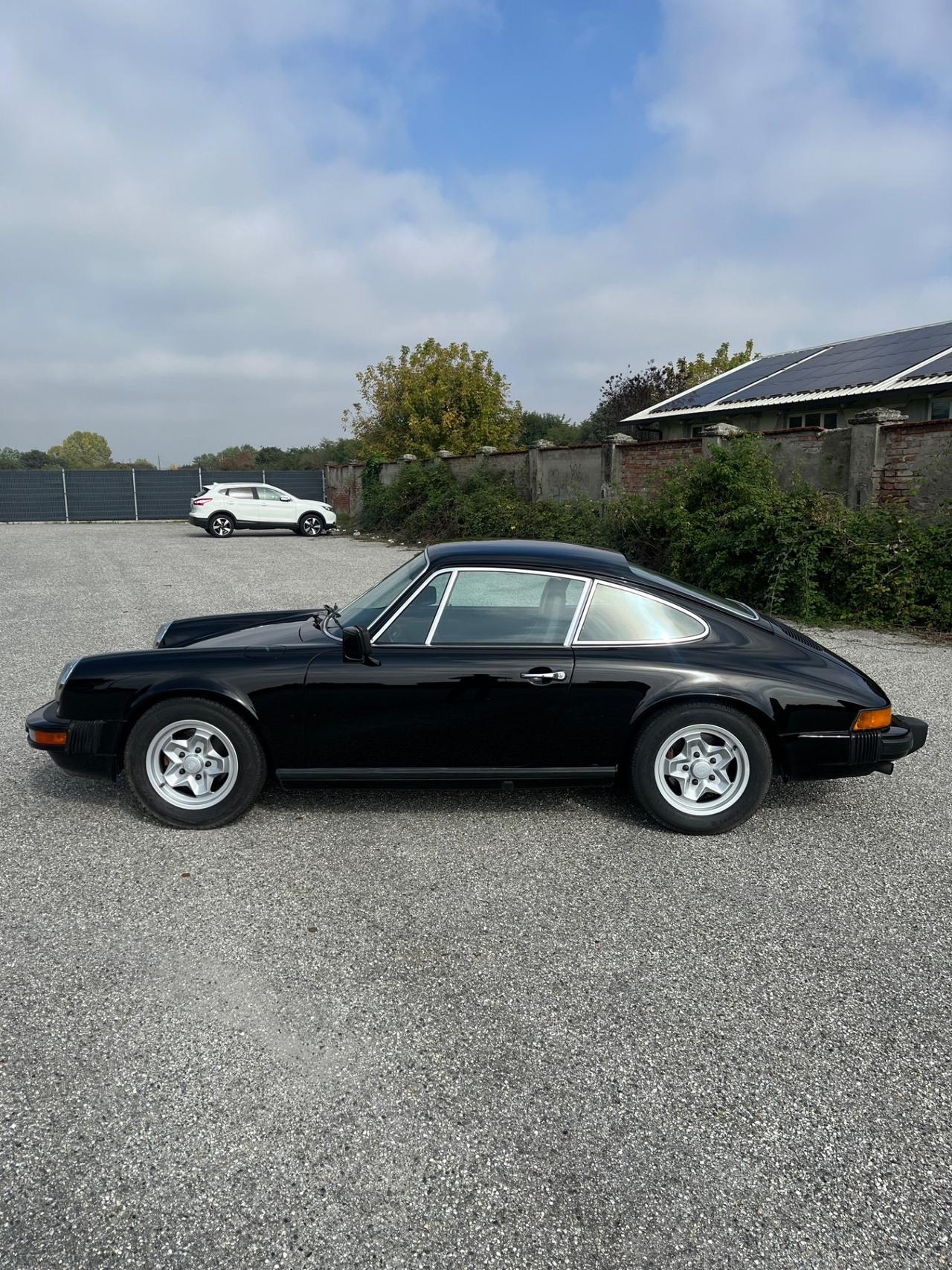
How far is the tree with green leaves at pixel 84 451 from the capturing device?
109406mm

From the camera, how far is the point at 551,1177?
207 centimetres

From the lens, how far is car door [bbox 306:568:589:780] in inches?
152

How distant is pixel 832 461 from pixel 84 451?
124m

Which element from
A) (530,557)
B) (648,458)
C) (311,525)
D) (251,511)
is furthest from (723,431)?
(251,511)

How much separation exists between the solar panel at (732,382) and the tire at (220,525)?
484 inches

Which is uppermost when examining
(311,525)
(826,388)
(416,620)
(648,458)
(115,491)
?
(826,388)

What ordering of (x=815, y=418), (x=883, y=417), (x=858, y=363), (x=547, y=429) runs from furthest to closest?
(x=547, y=429), (x=815, y=418), (x=858, y=363), (x=883, y=417)

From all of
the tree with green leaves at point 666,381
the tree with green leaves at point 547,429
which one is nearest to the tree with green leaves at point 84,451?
the tree with green leaves at point 547,429

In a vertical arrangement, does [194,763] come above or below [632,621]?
below

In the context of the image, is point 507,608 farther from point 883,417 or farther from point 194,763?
point 883,417

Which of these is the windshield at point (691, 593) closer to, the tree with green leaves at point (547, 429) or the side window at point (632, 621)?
the side window at point (632, 621)

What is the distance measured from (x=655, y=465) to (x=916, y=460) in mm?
4891

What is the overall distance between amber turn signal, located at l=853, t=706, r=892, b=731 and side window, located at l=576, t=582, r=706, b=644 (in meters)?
0.80

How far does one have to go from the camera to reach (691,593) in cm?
429
